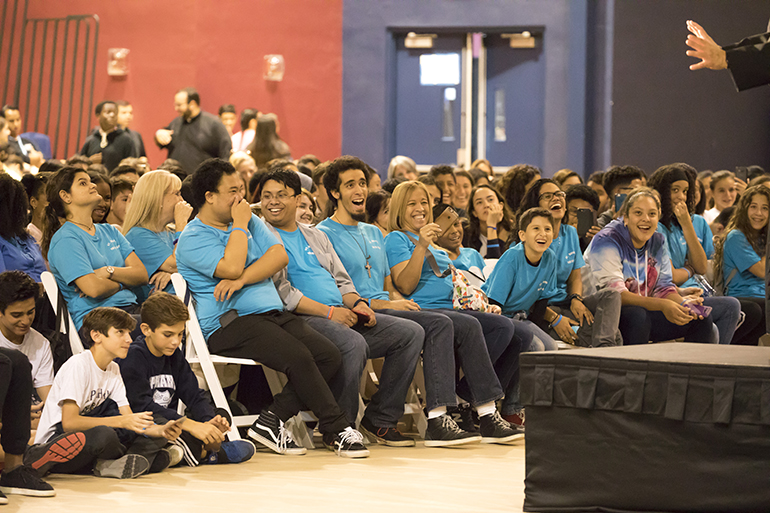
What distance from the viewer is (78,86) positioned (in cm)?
1070

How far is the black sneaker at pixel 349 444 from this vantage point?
161 inches

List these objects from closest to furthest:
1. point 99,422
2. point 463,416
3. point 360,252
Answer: point 99,422, point 463,416, point 360,252

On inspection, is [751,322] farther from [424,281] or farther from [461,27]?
[461,27]

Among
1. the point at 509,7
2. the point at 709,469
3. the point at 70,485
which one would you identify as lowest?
the point at 70,485

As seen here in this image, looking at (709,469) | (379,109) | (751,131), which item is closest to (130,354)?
(709,469)

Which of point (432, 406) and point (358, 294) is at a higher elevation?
point (358, 294)

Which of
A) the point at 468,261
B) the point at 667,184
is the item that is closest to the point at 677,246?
the point at 667,184

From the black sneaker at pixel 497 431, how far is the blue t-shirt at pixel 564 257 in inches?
36.5

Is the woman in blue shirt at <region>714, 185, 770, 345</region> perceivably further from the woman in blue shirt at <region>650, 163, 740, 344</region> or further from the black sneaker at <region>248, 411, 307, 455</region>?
the black sneaker at <region>248, 411, 307, 455</region>

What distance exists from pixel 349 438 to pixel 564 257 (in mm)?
1732

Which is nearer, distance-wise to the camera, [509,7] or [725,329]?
[725,329]

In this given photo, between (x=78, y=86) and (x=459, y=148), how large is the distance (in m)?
4.30

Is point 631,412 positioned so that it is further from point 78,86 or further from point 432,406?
point 78,86

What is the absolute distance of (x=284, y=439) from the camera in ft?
13.7
